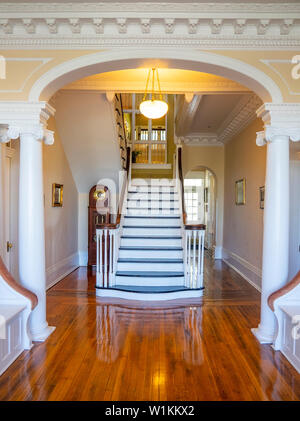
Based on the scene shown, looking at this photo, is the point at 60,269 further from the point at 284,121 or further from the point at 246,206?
the point at 284,121

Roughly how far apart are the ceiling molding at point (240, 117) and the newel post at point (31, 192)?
11.5ft

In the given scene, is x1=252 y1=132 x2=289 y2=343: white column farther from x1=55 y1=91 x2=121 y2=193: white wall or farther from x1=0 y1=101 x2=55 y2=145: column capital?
x1=55 y1=91 x2=121 y2=193: white wall

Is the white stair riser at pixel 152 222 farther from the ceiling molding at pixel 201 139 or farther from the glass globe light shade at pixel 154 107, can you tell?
the ceiling molding at pixel 201 139

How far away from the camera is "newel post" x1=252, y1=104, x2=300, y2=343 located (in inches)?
115

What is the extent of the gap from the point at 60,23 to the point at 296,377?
4.01 m

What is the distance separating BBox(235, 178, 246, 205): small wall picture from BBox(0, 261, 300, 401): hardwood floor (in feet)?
8.31

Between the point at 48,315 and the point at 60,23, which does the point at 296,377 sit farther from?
the point at 60,23

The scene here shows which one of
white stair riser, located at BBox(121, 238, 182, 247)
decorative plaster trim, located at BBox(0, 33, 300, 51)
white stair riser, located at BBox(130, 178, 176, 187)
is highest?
decorative plaster trim, located at BBox(0, 33, 300, 51)

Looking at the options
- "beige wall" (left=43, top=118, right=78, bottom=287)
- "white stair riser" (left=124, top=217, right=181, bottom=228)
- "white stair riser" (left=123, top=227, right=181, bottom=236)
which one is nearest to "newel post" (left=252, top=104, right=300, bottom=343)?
"white stair riser" (left=123, top=227, right=181, bottom=236)

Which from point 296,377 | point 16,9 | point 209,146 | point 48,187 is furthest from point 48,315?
point 209,146

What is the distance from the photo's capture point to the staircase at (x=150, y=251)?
446 cm


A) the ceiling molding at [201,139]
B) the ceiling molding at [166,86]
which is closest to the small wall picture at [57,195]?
the ceiling molding at [166,86]

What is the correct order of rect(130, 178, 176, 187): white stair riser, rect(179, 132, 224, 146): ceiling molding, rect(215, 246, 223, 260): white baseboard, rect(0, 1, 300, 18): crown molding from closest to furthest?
rect(0, 1, 300, 18): crown molding < rect(130, 178, 176, 187): white stair riser < rect(179, 132, 224, 146): ceiling molding < rect(215, 246, 223, 260): white baseboard

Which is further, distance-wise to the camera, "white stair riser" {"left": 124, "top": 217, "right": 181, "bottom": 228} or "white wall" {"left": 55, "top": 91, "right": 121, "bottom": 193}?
"white stair riser" {"left": 124, "top": 217, "right": 181, "bottom": 228}
